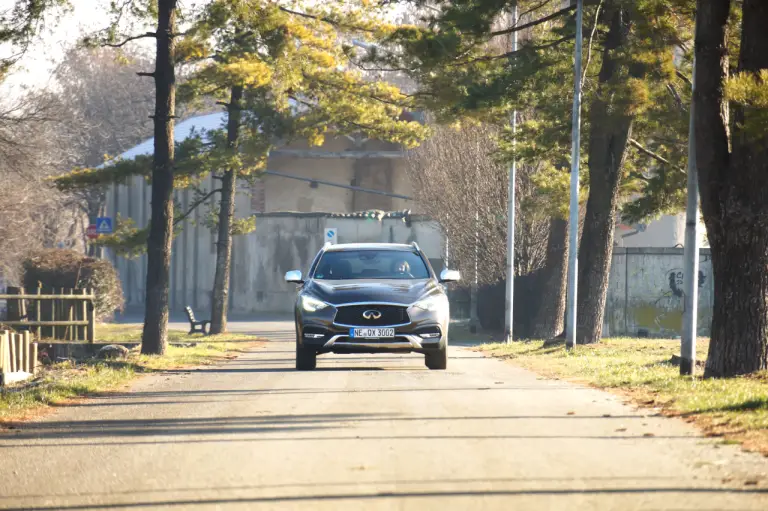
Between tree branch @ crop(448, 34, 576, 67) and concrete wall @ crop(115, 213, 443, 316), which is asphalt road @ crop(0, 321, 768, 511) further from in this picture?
concrete wall @ crop(115, 213, 443, 316)

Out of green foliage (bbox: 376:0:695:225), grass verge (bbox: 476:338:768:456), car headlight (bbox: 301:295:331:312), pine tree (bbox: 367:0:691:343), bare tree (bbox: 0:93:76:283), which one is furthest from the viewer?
bare tree (bbox: 0:93:76:283)

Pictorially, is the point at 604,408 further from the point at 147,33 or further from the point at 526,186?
the point at 526,186

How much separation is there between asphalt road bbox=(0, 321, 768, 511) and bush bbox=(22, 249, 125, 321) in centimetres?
2376

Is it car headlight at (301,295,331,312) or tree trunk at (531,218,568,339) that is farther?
tree trunk at (531,218,568,339)

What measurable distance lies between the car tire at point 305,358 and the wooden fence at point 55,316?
9.86 metres

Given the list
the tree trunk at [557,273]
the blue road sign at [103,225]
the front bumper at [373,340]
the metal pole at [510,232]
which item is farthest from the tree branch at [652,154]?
the blue road sign at [103,225]

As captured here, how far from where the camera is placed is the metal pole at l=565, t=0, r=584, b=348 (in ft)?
77.8

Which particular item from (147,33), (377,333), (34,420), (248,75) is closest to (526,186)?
(248,75)

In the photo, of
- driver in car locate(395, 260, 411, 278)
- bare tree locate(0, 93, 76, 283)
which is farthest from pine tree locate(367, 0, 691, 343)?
bare tree locate(0, 93, 76, 283)

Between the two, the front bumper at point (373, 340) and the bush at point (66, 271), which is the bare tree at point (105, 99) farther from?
the front bumper at point (373, 340)

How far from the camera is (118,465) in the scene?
29.8 feet

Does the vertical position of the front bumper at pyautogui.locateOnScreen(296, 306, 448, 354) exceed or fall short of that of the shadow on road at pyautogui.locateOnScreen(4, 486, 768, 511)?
it exceeds it

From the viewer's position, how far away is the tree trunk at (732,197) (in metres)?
15.2

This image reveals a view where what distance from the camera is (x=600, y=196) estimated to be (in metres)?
25.7
